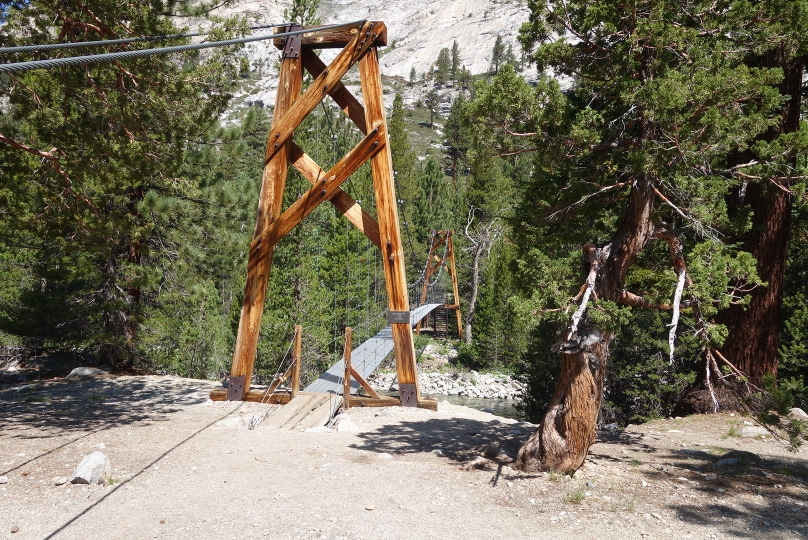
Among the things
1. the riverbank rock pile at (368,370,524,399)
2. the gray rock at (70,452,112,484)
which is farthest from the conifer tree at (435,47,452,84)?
the gray rock at (70,452,112,484)

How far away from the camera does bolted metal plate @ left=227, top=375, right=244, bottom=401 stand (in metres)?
5.79

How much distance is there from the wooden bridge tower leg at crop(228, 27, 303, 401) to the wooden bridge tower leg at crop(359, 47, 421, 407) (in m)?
0.71

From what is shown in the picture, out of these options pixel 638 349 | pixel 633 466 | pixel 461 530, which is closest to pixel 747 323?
pixel 633 466

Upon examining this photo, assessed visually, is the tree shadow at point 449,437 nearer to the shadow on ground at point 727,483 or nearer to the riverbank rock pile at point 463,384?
the shadow on ground at point 727,483

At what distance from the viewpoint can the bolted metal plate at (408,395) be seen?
577 cm

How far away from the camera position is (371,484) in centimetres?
340

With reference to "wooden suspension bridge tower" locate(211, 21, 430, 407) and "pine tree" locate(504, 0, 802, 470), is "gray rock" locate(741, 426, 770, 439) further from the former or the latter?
"wooden suspension bridge tower" locate(211, 21, 430, 407)

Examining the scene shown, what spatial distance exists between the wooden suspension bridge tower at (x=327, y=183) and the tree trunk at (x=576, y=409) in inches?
88.5

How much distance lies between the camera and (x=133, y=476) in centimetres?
341

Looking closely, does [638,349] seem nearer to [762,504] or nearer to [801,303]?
[801,303]

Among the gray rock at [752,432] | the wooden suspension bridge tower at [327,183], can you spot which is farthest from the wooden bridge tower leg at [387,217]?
the gray rock at [752,432]

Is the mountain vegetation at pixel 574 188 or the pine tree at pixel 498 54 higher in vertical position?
the pine tree at pixel 498 54

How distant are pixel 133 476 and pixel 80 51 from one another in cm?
361

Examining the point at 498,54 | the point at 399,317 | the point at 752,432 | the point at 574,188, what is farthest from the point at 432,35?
the point at 574,188
